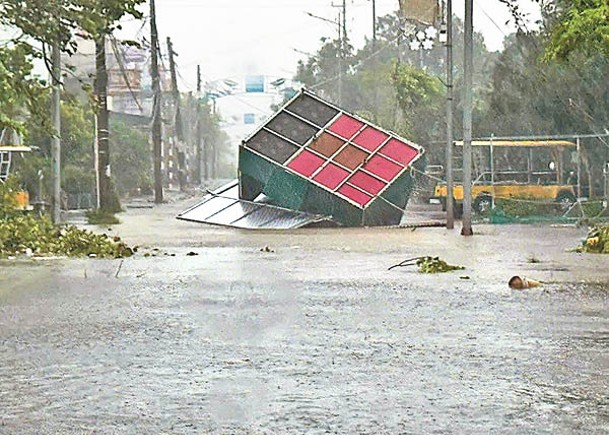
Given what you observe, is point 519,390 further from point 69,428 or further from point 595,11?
point 595,11

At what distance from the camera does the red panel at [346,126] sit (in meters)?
35.6

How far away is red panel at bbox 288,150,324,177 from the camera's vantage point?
1371 inches

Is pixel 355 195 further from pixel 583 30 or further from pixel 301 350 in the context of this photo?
pixel 301 350

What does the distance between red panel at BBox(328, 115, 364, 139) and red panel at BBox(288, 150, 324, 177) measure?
3.17 ft

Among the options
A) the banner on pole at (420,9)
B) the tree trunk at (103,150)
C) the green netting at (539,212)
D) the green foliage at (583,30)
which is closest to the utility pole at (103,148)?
the tree trunk at (103,150)

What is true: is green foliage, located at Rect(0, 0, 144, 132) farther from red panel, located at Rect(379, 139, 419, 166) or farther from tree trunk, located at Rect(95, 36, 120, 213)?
tree trunk, located at Rect(95, 36, 120, 213)

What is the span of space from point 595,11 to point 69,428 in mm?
15788

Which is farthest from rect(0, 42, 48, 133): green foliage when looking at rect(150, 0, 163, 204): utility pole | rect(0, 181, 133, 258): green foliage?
rect(150, 0, 163, 204): utility pole

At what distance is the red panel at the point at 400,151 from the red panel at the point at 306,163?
1.71 meters

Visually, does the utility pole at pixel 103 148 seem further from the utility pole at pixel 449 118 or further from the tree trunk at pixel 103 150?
the utility pole at pixel 449 118

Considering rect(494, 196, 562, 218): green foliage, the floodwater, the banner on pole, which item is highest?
the banner on pole

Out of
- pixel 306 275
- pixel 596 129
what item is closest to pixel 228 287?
pixel 306 275

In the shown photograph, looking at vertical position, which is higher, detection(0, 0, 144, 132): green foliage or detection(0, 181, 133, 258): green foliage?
detection(0, 0, 144, 132): green foliage

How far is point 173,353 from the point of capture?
36.2 ft
